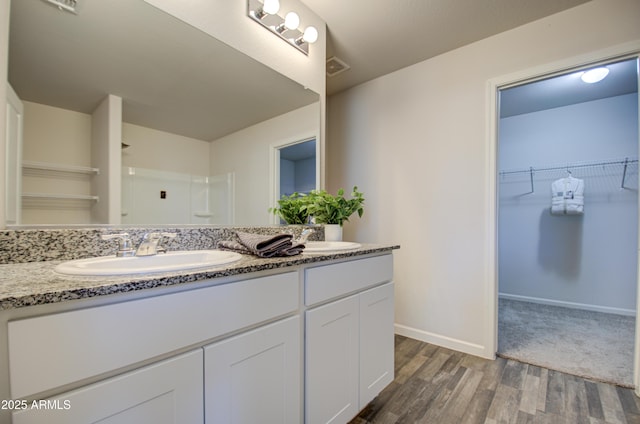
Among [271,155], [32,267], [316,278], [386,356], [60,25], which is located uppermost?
[60,25]

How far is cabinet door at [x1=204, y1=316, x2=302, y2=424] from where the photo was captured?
75cm

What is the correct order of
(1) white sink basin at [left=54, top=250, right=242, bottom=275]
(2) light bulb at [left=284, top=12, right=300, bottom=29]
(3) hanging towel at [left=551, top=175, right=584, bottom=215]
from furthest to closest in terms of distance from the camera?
(3) hanging towel at [left=551, top=175, right=584, bottom=215] → (2) light bulb at [left=284, top=12, right=300, bottom=29] → (1) white sink basin at [left=54, top=250, right=242, bottom=275]

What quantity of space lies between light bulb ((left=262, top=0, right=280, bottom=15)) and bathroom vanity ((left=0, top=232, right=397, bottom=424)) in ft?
4.39

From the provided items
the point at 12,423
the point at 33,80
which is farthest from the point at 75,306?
the point at 33,80

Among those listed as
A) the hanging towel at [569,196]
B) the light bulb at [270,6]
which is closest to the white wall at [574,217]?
the hanging towel at [569,196]

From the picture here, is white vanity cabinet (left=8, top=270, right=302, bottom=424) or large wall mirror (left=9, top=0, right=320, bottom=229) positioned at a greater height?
large wall mirror (left=9, top=0, right=320, bottom=229)

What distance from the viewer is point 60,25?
945 mm

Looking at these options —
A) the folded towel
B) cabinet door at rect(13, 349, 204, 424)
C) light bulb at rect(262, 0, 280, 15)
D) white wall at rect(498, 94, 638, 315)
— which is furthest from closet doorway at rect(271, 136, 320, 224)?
white wall at rect(498, 94, 638, 315)

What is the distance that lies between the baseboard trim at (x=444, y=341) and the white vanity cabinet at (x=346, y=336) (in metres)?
0.88

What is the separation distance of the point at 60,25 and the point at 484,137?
2303 mm

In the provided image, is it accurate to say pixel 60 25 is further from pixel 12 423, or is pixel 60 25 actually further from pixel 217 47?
pixel 12 423

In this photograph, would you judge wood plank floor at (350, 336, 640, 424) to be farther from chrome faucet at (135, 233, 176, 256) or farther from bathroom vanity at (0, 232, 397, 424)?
chrome faucet at (135, 233, 176, 256)

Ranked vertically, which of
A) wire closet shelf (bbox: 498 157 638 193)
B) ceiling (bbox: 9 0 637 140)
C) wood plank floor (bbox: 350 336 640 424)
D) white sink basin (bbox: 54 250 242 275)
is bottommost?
wood plank floor (bbox: 350 336 640 424)

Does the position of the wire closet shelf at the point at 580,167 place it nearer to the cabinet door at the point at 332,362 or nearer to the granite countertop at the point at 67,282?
the cabinet door at the point at 332,362
